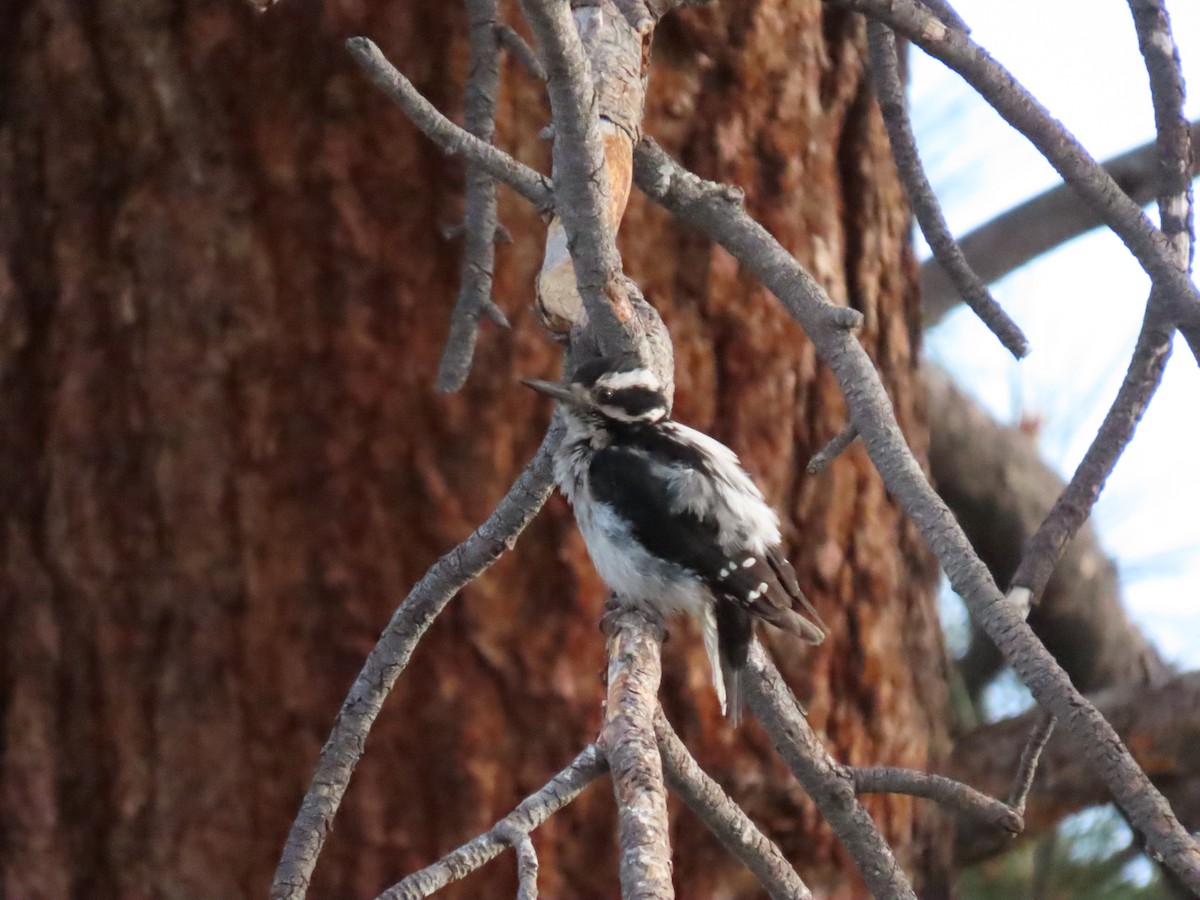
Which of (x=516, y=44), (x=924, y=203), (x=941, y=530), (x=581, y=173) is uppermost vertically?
(x=516, y=44)

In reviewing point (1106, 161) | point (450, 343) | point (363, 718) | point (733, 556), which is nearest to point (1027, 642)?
point (363, 718)

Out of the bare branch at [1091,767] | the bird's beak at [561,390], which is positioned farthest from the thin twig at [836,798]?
the bare branch at [1091,767]

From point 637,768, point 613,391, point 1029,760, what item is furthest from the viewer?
point 613,391

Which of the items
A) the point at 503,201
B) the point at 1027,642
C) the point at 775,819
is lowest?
the point at 1027,642

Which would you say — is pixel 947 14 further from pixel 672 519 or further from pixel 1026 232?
pixel 1026 232

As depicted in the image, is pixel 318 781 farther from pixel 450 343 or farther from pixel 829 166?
pixel 829 166

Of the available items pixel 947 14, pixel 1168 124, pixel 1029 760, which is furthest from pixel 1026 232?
pixel 1029 760

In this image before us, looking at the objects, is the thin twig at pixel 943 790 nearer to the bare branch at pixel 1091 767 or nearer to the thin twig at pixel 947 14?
the thin twig at pixel 947 14
